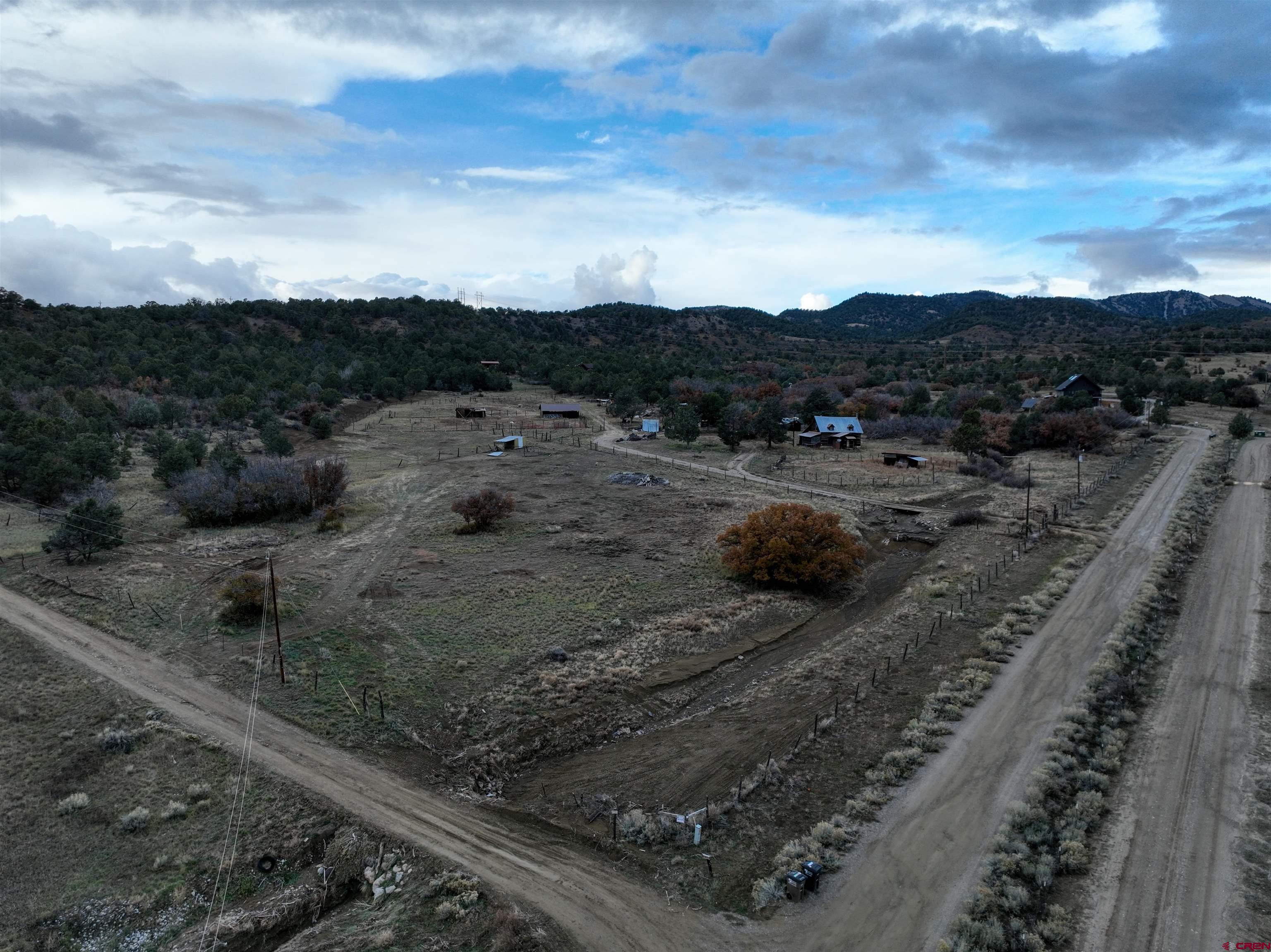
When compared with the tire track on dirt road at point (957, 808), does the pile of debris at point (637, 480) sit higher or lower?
higher

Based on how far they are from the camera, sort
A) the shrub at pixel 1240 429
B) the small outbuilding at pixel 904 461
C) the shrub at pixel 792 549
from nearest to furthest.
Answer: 1. the shrub at pixel 792 549
2. the small outbuilding at pixel 904 461
3. the shrub at pixel 1240 429

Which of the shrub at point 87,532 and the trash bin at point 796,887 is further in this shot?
the shrub at point 87,532

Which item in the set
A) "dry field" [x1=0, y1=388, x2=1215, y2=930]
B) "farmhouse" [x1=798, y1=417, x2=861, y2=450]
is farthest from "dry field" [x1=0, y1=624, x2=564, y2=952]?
"farmhouse" [x1=798, y1=417, x2=861, y2=450]

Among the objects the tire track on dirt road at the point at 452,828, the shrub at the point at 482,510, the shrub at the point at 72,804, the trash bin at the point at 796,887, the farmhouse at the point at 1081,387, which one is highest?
the farmhouse at the point at 1081,387

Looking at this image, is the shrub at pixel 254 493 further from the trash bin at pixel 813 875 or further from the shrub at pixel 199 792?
the trash bin at pixel 813 875

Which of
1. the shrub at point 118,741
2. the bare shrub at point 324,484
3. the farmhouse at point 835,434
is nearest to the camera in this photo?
the shrub at point 118,741

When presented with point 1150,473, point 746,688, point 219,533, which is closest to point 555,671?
point 746,688

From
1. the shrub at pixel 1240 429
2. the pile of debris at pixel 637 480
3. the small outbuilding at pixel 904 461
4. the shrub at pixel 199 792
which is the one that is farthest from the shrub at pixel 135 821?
the shrub at pixel 1240 429

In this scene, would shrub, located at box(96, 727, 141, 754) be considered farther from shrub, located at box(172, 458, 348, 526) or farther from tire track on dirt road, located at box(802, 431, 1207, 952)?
shrub, located at box(172, 458, 348, 526)

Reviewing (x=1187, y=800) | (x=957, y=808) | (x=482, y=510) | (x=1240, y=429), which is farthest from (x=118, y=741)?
(x=1240, y=429)
